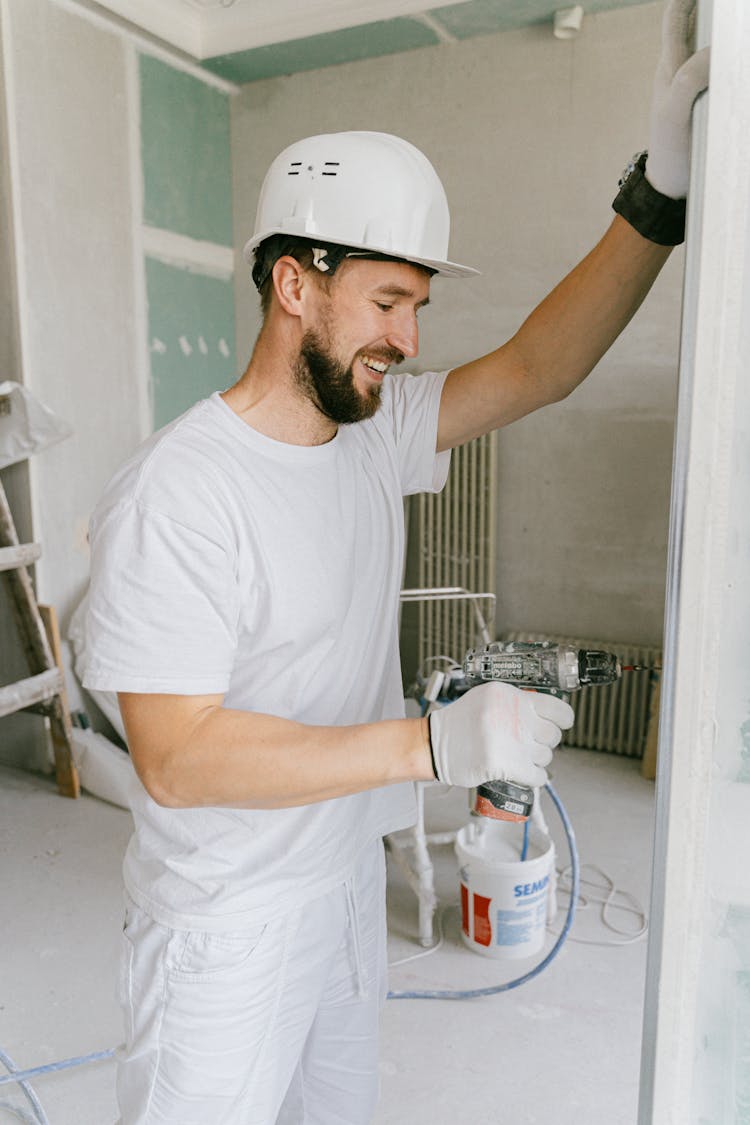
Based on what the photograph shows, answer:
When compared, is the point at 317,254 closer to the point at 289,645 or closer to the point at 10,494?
the point at 289,645

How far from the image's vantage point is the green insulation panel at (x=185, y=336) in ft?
12.8

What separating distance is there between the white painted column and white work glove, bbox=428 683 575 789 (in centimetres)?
30

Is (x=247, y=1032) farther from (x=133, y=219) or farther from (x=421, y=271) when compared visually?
(x=133, y=219)

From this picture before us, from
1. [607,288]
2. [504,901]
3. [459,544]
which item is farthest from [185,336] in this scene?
[607,288]

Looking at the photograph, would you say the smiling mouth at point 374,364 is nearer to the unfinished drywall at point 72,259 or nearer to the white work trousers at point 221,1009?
the white work trousers at point 221,1009

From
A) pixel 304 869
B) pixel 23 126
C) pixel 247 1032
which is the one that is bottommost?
pixel 247 1032

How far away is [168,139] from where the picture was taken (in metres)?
3.90

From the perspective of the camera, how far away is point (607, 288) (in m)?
1.17

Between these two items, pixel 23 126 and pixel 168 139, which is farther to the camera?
pixel 168 139

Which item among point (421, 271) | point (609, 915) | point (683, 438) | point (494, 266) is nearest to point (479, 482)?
point (494, 266)

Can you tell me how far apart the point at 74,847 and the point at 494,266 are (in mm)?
2887

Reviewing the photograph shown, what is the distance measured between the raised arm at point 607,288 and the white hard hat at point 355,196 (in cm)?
22

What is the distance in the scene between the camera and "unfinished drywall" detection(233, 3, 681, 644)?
11.6 ft

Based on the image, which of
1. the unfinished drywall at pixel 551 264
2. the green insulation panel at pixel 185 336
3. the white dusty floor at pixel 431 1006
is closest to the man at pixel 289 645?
the white dusty floor at pixel 431 1006
